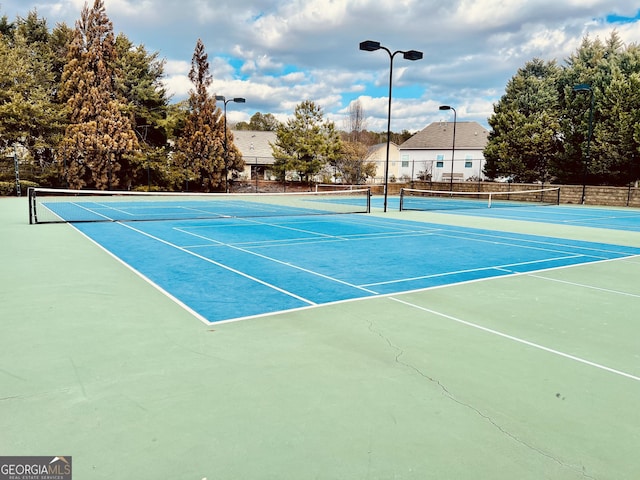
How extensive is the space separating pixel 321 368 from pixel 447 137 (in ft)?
203

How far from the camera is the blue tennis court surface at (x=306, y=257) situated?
6.56 metres

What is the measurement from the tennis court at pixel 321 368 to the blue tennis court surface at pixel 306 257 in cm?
8

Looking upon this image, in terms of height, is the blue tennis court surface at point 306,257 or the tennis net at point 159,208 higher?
the tennis net at point 159,208

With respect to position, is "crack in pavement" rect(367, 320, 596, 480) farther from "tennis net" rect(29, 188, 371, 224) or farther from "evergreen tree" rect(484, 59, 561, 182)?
"evergreen tree" rect(484, 59, 561, 182)

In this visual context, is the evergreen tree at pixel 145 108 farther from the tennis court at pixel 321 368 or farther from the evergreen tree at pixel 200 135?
the tennis court at pixel 321 368

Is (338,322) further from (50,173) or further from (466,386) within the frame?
(50,173)

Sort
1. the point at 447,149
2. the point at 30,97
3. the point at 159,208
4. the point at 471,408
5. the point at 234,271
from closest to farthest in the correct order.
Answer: the point at 471,408 → the point at 234,271 → the point at 159,208 → the point at 30,97 → the point at 447,149

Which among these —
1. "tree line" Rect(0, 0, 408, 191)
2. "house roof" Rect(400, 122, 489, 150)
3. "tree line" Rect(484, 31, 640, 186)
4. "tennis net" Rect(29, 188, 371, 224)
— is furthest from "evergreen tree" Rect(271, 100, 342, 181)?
"house roof" Rect(400, 122, 489, 150)

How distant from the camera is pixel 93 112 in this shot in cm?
3319

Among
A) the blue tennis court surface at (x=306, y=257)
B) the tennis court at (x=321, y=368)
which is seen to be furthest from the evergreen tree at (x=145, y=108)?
the tennis court at (x=321, y=368)

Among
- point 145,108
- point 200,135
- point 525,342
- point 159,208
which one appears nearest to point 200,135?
point 200,135

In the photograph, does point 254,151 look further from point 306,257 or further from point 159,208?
point 306,257

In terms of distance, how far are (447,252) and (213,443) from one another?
27.4ft

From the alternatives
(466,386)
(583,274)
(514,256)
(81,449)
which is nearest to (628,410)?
(466,386)
